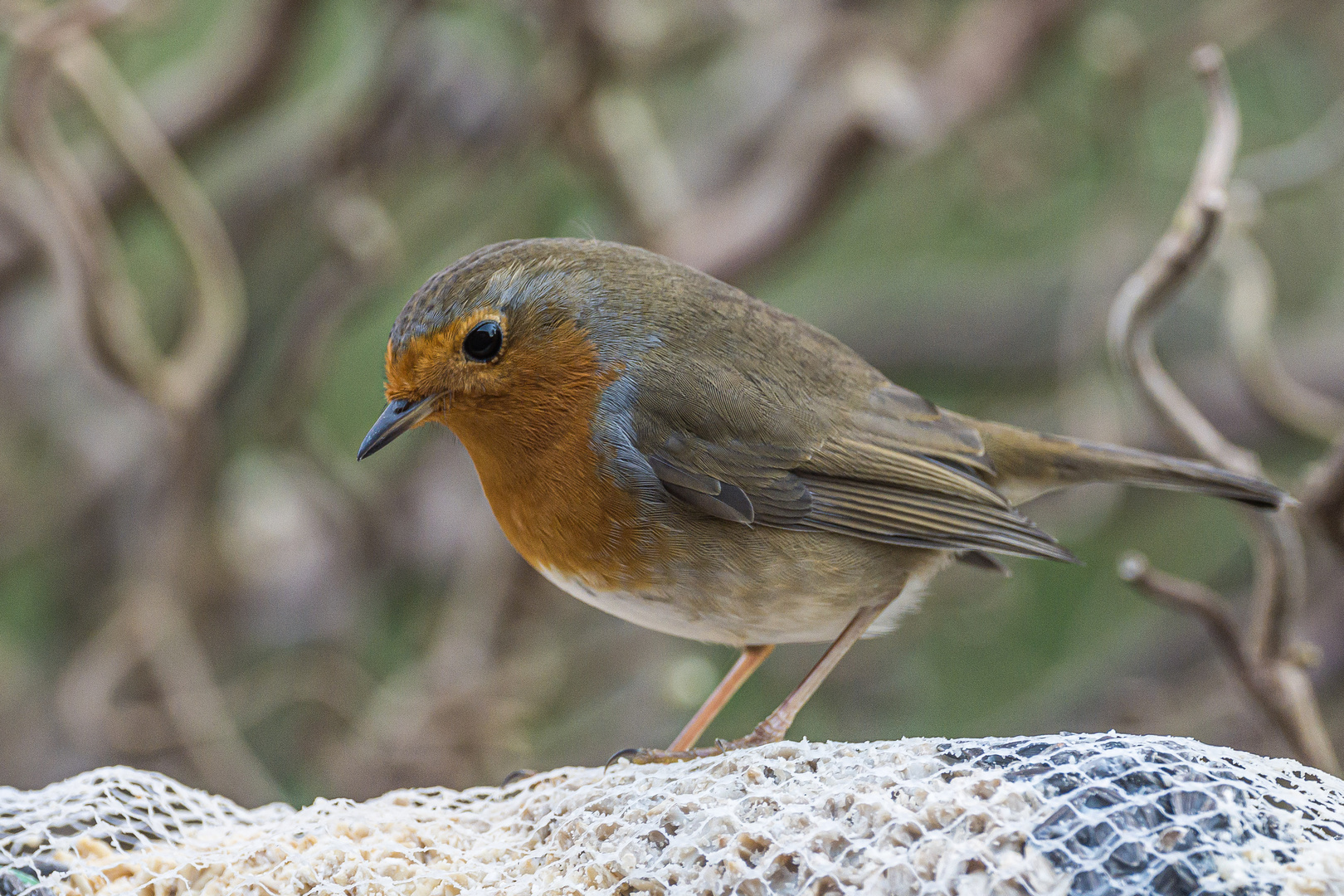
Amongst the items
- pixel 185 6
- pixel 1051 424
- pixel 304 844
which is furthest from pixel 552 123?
pixel 304 844

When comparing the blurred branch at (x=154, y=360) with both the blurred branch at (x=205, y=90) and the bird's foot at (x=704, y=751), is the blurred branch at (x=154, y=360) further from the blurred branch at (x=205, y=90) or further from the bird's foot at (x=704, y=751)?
the bird's foot at (x=704, y=751)

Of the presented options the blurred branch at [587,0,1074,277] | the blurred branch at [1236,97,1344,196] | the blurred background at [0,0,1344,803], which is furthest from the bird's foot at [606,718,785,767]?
the blurred branch at [1236,97,1344,196]

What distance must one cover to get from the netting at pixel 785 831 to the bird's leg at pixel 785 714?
112mm

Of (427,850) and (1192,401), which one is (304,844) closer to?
(427,850)

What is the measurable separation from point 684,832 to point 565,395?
79 centimetres

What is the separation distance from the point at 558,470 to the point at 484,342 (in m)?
0.25

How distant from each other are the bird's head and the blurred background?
56 cm

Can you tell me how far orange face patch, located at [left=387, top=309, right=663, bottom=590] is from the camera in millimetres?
2127

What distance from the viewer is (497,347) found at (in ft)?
7.13

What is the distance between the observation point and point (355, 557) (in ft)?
13.7

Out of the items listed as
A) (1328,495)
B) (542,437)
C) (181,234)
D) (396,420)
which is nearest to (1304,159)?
(1328,495)

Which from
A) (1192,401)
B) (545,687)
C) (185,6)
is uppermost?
(185,6)

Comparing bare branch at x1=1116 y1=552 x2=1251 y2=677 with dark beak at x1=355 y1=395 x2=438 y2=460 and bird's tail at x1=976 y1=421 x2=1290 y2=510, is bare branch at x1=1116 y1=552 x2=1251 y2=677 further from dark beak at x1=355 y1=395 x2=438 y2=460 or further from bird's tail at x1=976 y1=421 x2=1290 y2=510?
dark beak at x1=355 y1=395 x2=438 y2=460

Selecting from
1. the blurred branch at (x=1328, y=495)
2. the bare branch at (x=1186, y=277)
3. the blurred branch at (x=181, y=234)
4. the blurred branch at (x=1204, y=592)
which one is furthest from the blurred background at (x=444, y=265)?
the blurred branch at (x=1328, y=495)
